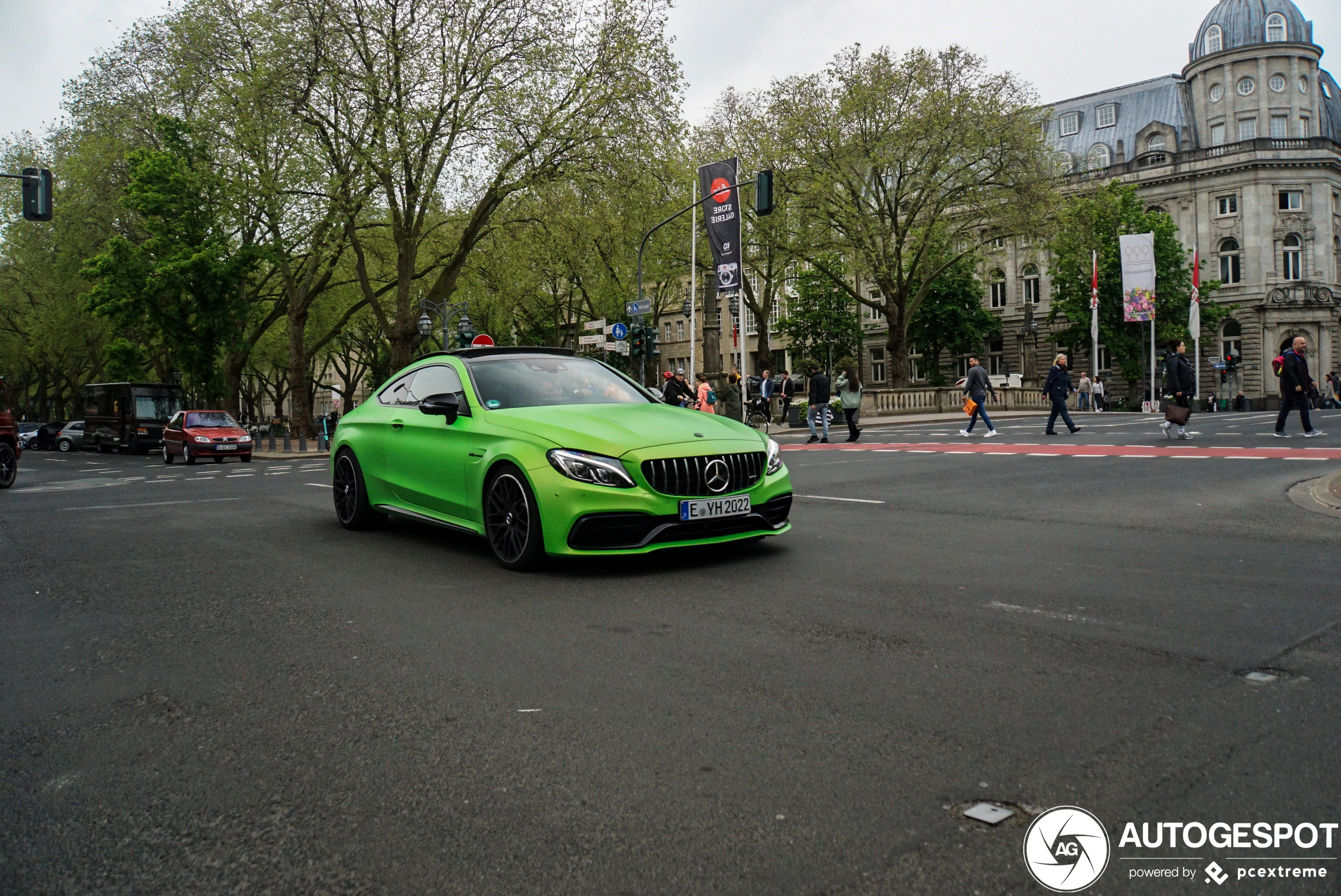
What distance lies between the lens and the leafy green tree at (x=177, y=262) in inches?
1404

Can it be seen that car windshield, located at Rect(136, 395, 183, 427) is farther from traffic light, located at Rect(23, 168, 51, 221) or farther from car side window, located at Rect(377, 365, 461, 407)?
car side window, located at Rect(377, 365, 461, 407)

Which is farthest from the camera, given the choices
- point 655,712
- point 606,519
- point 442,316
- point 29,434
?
point 29,434

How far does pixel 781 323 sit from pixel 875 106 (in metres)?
30.4

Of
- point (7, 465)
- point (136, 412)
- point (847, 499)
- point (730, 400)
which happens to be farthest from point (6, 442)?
point (136, 412)

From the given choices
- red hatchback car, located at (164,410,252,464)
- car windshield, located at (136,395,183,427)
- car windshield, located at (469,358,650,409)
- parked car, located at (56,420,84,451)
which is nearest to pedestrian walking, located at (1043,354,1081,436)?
car windshield, located at (469,358,650,409)

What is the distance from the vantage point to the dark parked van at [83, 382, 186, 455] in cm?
4106

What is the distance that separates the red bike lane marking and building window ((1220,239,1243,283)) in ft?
181

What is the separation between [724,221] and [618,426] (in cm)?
2047

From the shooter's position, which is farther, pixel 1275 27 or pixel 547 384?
pixel 1275 27

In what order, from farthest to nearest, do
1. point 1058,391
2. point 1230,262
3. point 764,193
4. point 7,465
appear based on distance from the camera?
1. point 1230,262
2. point 764,193
3. point 1058,391
4. point 7,465

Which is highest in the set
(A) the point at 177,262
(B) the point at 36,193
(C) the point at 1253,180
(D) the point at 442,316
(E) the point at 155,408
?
(C) the point at 1253,180

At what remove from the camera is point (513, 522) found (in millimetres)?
7074

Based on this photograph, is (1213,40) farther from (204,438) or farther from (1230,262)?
(204,438)

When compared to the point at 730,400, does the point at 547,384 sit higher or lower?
higher
